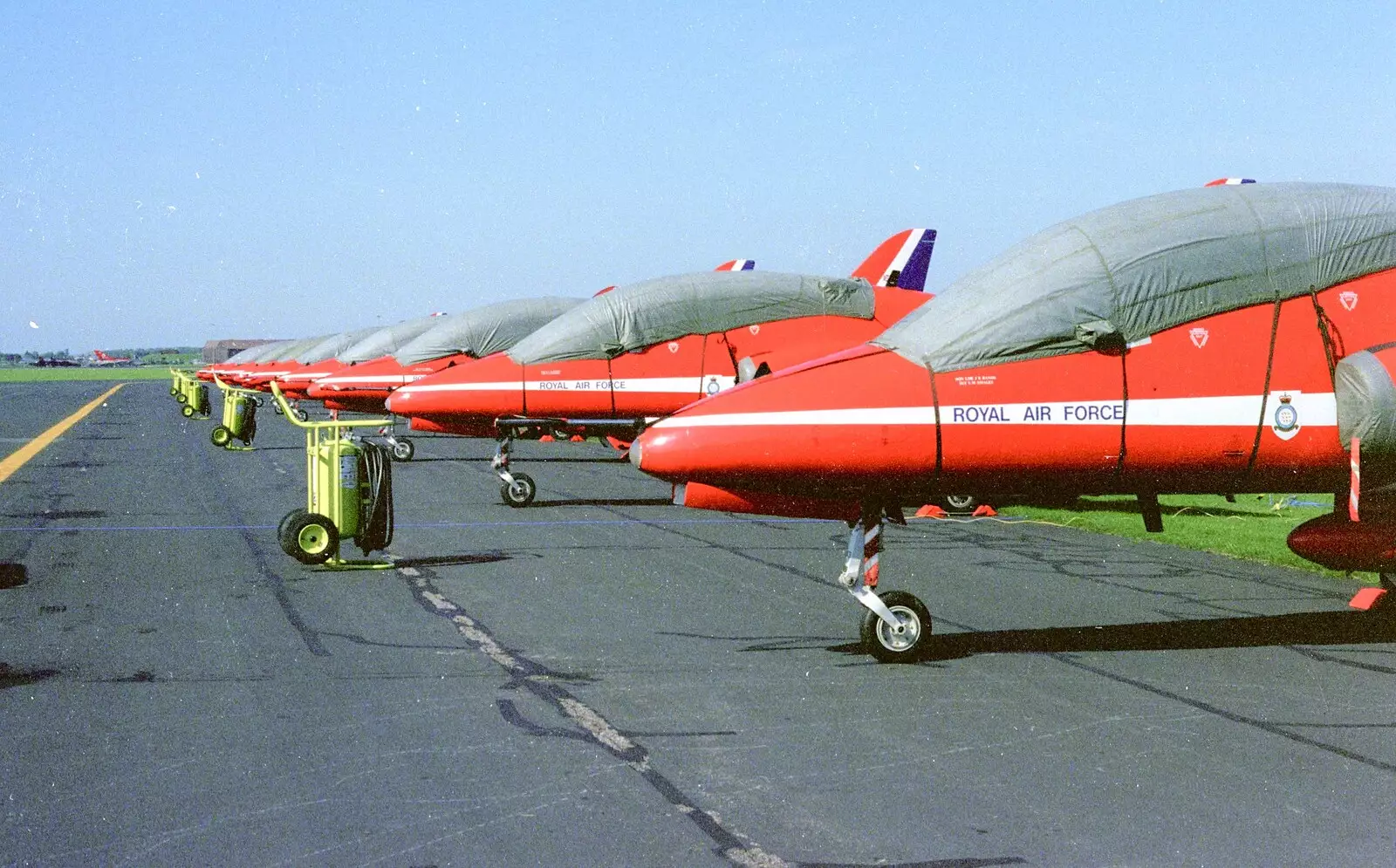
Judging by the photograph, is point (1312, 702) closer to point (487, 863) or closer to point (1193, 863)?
point (1193, 863)

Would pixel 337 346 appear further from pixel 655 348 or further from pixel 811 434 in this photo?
pixel 811 434

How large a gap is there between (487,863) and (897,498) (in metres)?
4.21

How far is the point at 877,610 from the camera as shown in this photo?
28.6 ft

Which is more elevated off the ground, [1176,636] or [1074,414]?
[1074,414]

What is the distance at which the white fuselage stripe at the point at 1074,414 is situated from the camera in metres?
8.37

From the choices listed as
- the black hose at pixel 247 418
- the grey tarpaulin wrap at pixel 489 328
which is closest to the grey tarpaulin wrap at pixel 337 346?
the black hose at pixel 247 418

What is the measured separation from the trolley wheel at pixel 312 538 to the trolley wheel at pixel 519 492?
21.8 ft

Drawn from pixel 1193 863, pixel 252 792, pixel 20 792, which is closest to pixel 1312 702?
pixel 1193 863

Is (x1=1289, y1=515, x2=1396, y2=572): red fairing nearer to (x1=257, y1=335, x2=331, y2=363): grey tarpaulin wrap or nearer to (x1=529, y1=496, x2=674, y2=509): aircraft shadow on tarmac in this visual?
(x1=529, y1=496, x2=674, y2=509): aircraft shadow on tarmac

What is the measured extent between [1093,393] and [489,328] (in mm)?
22551

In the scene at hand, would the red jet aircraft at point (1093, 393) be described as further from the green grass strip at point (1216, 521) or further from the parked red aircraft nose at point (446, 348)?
the parked red aircraft nose at point (446, 348)

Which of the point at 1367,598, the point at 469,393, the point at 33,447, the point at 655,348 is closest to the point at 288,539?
the point at 655,348

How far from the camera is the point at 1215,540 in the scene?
48.5 ft

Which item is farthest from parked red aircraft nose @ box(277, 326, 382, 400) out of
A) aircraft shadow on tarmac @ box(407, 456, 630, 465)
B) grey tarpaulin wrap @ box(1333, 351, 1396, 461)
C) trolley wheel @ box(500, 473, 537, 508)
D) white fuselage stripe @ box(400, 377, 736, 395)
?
grey tarpaulin wrap @ box(1333, 351, 1396, 461)
